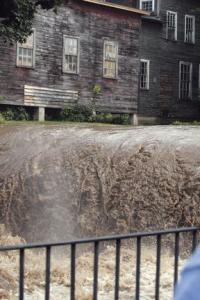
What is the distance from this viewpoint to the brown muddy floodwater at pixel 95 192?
8.68 metres

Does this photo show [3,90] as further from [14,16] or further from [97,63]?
[14,16]

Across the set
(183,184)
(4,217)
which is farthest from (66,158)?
(183,184)

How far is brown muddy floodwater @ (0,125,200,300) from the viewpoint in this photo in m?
8.68

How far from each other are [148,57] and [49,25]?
28.1 feet

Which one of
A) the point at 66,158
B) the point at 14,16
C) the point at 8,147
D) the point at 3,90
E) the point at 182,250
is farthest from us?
the point at 3,90

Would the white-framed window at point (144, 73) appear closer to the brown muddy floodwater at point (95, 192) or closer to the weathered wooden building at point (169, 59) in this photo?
the weathered wooden building at point (169, 59)

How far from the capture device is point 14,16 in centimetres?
1622

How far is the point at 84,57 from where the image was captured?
104 ft

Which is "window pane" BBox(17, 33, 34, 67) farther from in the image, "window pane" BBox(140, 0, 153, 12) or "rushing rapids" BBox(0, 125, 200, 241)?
"rushing rapids" BBox(0, 125, 200, 241)

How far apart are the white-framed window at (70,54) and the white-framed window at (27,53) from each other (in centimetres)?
187

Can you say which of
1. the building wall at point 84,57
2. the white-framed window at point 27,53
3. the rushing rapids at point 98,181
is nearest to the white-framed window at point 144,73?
the building wall at point 84,57

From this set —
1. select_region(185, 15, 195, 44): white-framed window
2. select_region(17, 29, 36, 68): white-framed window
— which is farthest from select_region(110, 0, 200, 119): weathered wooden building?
select_region(17, 29, 36, 68): white-framed window

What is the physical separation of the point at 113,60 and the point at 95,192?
22.2 m

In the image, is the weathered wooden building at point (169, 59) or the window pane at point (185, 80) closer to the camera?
the weathered wooden building at point (169, 59)
